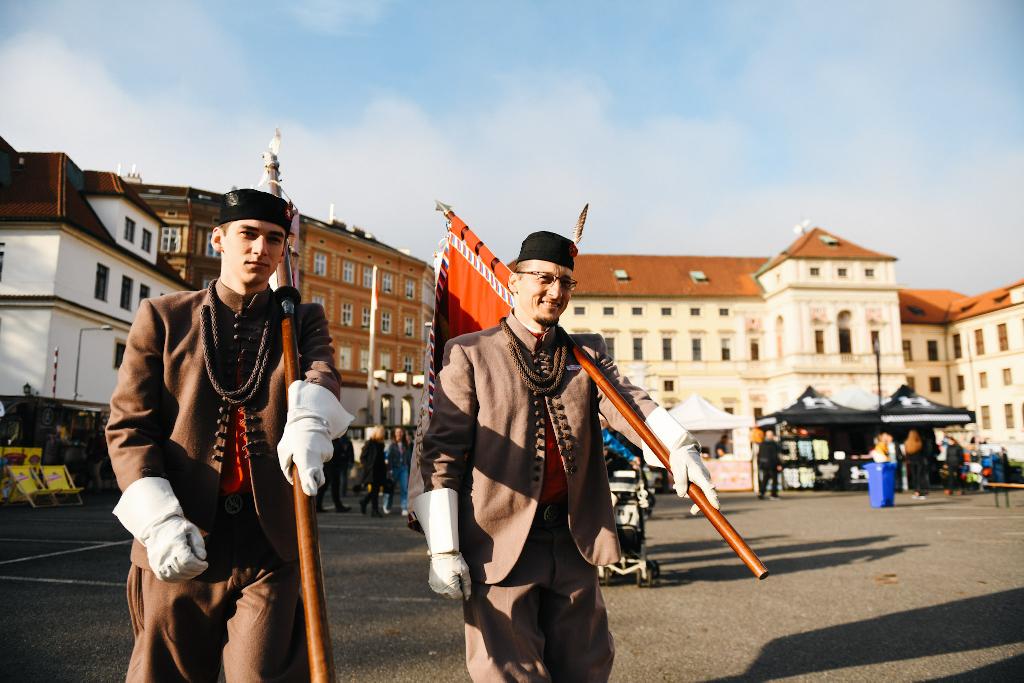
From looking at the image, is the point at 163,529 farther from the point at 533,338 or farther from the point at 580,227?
the point at 580,227

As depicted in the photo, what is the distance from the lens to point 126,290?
31.4 m

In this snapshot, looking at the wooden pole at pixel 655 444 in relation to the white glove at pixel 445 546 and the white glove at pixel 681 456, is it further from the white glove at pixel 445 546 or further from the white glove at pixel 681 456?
the white glove at pixel 445 546

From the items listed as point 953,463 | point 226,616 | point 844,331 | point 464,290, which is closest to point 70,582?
point 464,290

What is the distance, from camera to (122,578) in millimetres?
7004

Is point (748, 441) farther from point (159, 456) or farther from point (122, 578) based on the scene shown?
point (159, 456)

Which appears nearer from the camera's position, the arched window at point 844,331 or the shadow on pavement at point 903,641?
the shadow on pavement at point 903,641

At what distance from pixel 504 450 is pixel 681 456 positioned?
62 centimetres

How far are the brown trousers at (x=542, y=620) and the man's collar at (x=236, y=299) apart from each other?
48.6 inches

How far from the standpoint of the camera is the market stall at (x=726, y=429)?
22.8 meters

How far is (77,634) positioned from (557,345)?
4.23m

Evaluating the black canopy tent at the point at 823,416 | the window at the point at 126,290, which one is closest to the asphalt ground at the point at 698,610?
the black canopy tent at the point at 823,416

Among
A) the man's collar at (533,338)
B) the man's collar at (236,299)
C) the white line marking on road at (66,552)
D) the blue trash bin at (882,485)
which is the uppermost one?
the man's collar at (236,299)

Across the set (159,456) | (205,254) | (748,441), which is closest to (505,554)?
(159,456)

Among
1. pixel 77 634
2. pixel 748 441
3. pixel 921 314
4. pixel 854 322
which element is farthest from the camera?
pixel 921 314
